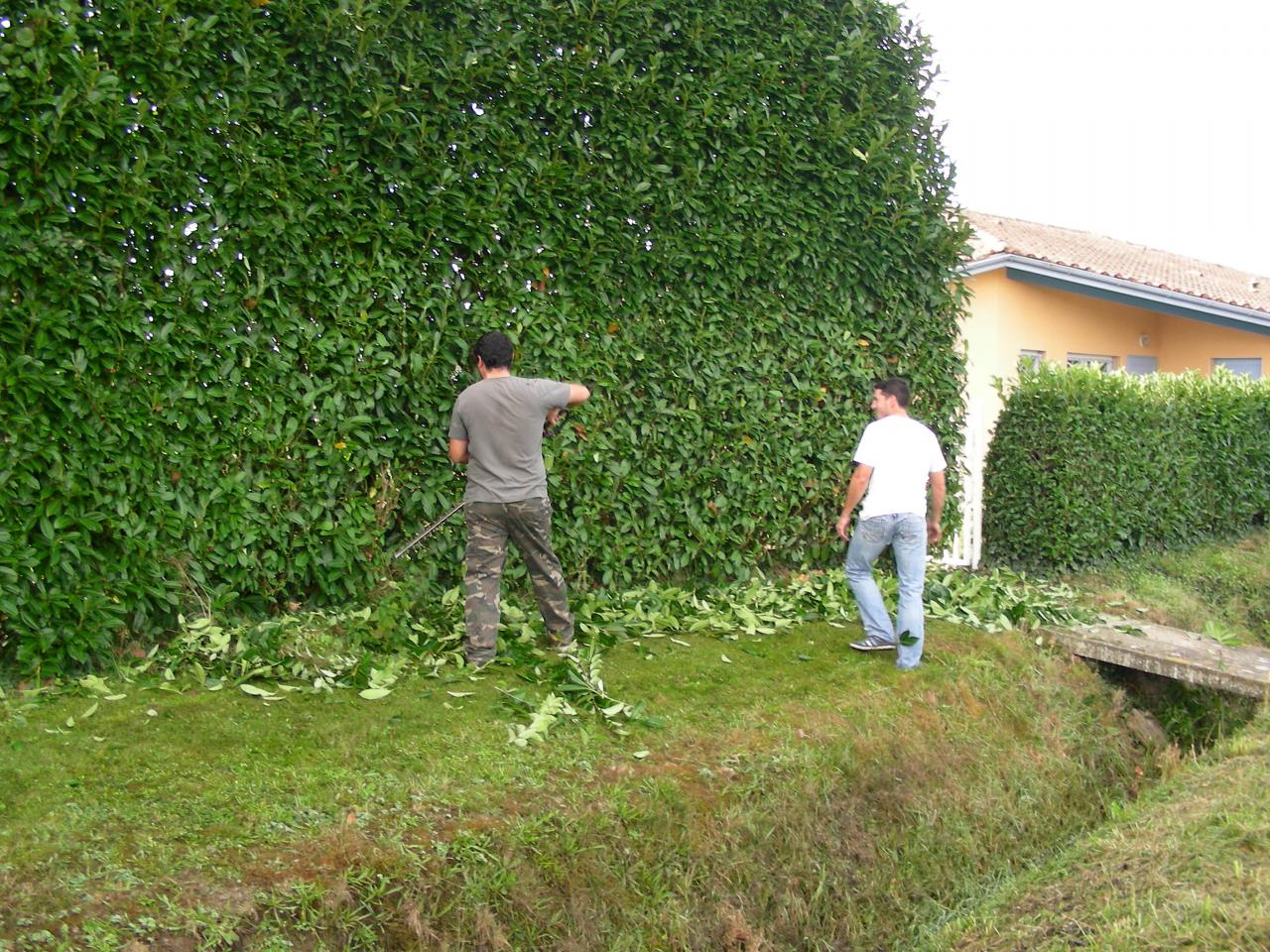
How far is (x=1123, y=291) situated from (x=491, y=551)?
13019 millimetres

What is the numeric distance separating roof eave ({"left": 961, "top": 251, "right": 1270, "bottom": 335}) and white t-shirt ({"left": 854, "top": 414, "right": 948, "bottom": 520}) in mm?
7762

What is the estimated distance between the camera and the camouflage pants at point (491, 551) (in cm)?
612

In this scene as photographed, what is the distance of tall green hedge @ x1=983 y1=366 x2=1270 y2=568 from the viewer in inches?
420

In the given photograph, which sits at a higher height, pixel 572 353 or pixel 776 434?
pixel 572 353

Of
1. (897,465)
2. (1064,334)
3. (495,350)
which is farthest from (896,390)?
(1064,334)

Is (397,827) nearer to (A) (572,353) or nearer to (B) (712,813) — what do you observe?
(B) (712,813)

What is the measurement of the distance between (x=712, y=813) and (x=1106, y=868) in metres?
1.83

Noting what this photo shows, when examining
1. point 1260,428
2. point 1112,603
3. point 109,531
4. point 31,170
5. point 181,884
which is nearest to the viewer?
point 181,884

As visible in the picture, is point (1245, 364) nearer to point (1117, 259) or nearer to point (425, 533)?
point (1117, 259)

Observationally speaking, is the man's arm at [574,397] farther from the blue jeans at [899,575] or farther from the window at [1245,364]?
the window at [1245,364]

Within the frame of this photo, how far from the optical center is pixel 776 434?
27.4 feet

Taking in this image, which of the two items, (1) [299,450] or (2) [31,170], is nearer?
(2) [31,170]

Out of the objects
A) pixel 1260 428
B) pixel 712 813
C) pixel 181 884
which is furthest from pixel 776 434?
pixel 1260 428

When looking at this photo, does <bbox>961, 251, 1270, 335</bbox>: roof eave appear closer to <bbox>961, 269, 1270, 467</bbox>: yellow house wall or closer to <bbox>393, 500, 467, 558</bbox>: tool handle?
<bbox>961, 269, 1270, 467</bbox>: yellow house wall
